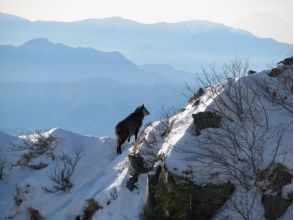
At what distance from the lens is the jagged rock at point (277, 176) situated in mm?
14516

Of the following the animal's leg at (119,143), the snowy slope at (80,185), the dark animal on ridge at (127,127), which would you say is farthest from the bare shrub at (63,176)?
the dark animal on ridge at (127,127)

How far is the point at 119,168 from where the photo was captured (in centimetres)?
2109

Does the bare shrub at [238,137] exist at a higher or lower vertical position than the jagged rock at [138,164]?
higher

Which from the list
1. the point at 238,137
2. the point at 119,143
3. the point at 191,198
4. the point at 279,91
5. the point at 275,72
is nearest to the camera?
the point at 191,198

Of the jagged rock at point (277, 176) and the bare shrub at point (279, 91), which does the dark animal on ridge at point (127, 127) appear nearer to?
the bare shrub at point (279, 91)

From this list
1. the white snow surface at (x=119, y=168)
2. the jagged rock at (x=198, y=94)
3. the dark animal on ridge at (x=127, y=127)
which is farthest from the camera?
the dark animal on ridge at (x=127, y=127)

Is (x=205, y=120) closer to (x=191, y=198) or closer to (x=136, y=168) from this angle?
(x=191, y=198)

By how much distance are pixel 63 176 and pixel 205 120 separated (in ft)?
29.4

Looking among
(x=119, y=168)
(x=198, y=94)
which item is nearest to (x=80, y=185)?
(x=119, y=168)

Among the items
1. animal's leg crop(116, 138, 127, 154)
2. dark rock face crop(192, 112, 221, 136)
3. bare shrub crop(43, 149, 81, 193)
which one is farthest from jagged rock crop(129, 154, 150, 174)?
bare shrub crop(43, 149, 81, 193)

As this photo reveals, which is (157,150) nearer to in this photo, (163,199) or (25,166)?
(163,199)

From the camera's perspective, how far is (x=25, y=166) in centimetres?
2627

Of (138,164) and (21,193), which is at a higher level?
(138,164)

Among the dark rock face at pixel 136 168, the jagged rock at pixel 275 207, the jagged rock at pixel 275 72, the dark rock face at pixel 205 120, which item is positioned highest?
the jagged rock at pixel 275 72
